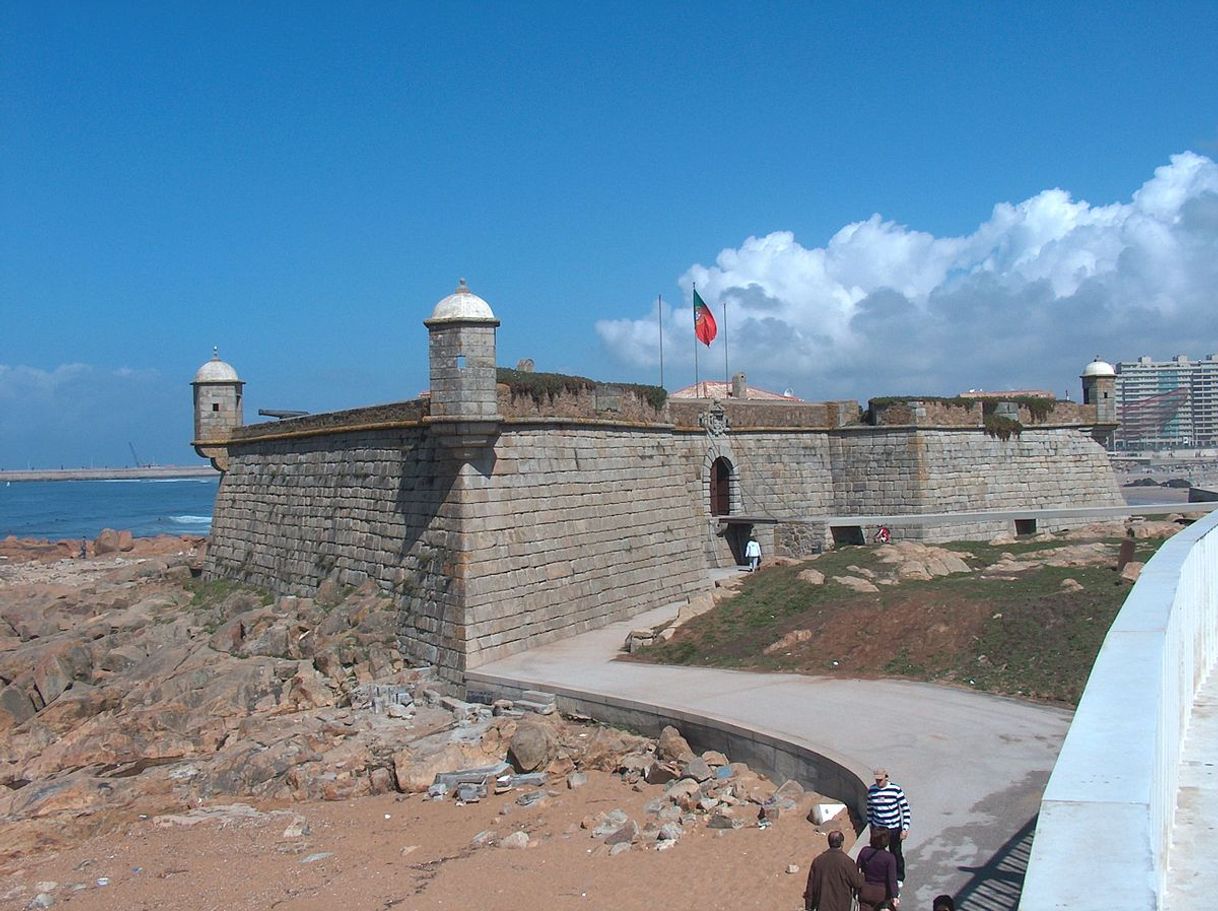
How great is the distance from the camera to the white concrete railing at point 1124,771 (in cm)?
291

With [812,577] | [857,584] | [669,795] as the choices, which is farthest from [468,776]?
[812,577]

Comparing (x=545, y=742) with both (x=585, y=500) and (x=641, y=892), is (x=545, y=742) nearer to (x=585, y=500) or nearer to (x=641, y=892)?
(x=641, y=892)

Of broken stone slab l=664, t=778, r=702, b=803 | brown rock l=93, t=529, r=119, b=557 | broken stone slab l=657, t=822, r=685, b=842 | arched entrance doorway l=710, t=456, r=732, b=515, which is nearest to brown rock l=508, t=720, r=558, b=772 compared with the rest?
broken stone slab l=664, t=778, r=702, b=803

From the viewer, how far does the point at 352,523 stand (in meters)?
19.7

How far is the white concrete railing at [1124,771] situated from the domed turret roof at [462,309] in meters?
11.2

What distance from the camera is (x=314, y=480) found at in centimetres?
2156

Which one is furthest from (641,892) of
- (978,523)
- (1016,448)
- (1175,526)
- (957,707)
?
(1016,448)

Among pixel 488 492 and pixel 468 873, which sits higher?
pixel 488 492

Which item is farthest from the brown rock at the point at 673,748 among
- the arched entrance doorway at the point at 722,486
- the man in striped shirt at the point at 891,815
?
the arched entrance doorway at the point at 722,486

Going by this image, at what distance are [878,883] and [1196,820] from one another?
2507 millimetres

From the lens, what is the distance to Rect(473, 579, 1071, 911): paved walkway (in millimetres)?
7984

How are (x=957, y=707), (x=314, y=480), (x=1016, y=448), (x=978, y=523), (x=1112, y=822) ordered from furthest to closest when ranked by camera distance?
(x=1016, y=448), (x=978, y=523), (x=314, y=480), (x=957, y=707), (x=1112, y=822)

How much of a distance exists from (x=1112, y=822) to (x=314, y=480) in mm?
19800

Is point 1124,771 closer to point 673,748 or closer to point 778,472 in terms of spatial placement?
point 673,748
